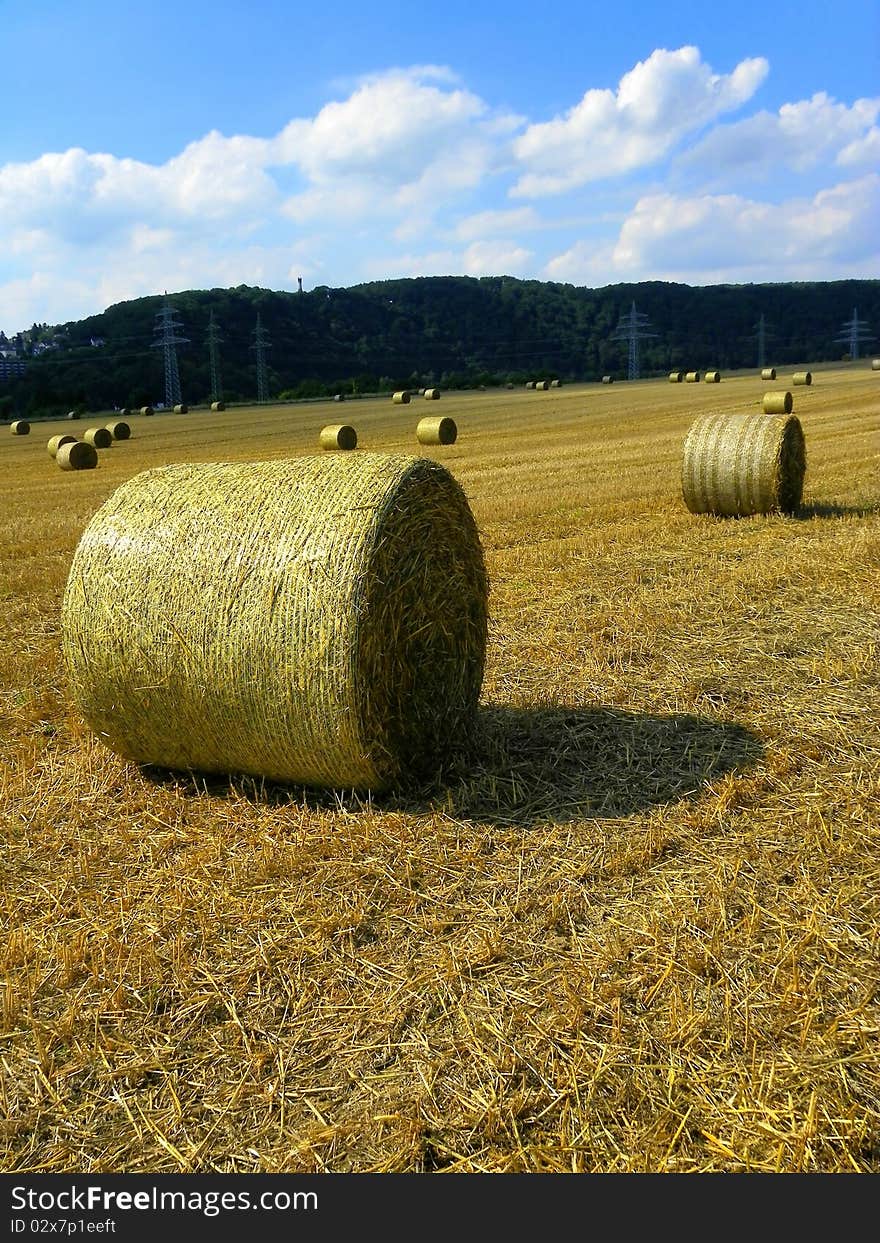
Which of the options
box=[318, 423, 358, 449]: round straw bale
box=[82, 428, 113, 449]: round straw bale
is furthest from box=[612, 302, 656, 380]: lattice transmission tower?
box=[318, 423, 358, 449]: round straw bale

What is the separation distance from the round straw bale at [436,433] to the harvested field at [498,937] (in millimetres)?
21427

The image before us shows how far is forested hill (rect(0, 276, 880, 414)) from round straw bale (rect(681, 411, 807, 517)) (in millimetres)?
55184

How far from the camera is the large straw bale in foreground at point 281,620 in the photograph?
191 inches

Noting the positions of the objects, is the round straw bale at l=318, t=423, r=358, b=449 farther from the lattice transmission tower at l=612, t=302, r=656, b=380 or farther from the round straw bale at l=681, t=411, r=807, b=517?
the lattice transmission tower at l=612, t=302, r=656, b=380

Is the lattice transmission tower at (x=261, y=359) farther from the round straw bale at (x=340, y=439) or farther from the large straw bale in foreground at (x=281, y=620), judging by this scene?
the large straw bale in foreground at (x=281, y=620)

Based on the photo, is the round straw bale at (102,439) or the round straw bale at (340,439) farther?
the round straw bale at (102,439)

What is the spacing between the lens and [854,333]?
116188 mm

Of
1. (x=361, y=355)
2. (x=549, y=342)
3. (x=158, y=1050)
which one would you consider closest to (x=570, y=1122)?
(x=158, y=1050)

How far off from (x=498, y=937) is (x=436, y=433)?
25501mm

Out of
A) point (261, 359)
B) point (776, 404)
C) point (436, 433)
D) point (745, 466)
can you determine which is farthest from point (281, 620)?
point (261, 359)

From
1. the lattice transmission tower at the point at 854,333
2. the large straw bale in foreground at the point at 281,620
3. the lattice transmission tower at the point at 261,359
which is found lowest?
the large straw bale in foreground at the point at 281,620

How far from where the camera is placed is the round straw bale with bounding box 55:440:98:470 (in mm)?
26875

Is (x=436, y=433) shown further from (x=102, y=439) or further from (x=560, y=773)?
(x=560, y=773)

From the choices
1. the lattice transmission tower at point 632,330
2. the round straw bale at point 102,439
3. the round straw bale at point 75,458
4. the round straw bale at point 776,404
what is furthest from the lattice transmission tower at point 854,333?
the round straw bale at point 75,458
